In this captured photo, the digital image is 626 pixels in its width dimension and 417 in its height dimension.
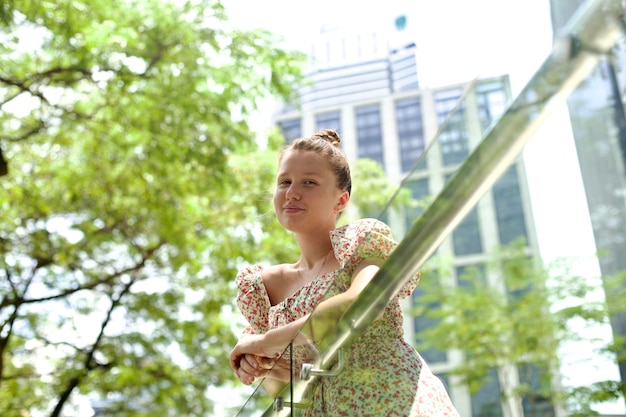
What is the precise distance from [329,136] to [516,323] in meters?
0.66

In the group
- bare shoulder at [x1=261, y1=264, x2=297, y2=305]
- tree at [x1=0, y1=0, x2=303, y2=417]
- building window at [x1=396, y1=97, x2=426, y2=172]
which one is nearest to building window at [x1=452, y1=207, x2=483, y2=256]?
bare shoulder at [x1=261, y1=264, x2=297, y2=305]

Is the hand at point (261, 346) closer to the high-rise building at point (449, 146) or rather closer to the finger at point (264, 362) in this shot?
the finger at point (264, 362)

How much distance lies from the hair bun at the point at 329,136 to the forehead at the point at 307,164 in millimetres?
116

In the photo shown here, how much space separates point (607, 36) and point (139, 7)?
554 cm

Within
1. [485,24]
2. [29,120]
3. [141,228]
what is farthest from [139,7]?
[485,24]

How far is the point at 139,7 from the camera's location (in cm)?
573

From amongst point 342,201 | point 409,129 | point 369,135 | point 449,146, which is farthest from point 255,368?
point 409,129

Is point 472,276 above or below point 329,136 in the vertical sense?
below

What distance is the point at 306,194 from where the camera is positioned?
5.12ft

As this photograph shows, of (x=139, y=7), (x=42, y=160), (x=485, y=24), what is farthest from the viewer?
(x=42, y=160)

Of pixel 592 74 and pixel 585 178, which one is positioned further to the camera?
pixel 585 178

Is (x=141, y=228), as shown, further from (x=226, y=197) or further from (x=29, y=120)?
(x=29, y=120)

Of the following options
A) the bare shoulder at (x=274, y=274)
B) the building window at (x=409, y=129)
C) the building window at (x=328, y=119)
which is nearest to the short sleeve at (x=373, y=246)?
the bare shoulder at (x=274, y=274)

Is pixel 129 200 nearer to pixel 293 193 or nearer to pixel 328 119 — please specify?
pixel 293 193
